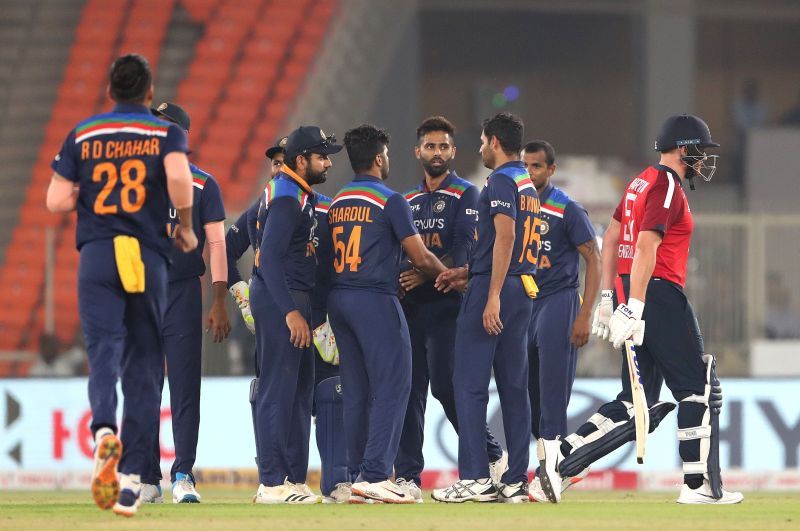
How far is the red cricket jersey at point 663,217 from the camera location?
8.40 metres

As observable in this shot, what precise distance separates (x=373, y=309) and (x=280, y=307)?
0.52 metres

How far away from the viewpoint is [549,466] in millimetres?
8523

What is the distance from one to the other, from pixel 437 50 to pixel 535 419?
1732 centimetres

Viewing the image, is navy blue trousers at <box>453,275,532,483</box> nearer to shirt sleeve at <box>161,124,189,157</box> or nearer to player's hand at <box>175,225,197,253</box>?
player's hand at <box>175,225,197,253</box>

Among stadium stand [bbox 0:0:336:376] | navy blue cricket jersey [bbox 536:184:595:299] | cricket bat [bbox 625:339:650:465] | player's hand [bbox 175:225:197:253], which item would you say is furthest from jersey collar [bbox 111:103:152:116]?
stadium stand [bbox 0:0:336:376]

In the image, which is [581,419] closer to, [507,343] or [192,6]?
[507,343]

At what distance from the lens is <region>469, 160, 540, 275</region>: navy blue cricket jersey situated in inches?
337

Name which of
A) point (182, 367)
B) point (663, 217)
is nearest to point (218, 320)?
point (182, 367)

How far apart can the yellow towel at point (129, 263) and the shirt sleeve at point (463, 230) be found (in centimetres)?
267

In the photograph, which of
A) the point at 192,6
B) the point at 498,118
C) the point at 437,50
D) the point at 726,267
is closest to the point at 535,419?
the point at 498,118

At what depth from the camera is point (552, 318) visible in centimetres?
965

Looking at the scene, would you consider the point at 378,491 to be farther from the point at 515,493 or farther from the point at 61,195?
the point at 61,195

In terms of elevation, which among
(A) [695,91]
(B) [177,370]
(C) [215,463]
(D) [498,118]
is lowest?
(C) [215,463]

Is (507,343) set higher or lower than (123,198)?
lower
